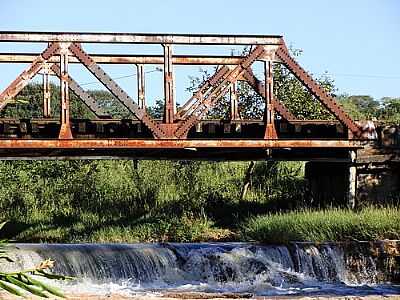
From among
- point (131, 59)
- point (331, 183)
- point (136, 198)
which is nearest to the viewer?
point (131, 59)

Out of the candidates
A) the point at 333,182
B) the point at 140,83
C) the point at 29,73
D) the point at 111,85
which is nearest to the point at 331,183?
the point at 333,182

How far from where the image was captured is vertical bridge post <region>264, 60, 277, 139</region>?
58.1 ft

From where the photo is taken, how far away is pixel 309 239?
1853 centimetres

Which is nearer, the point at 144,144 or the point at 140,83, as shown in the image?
the point at 144,144

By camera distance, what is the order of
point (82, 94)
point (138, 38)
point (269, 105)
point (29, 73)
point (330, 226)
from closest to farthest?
point (29, 73), point (138, 38), point (269, 105), point (330, 226), point (82, 94)

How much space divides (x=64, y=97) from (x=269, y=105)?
4.81 metres

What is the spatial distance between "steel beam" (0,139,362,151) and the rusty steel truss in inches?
0.9

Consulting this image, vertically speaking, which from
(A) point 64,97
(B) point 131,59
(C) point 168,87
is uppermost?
(B) point 131,59

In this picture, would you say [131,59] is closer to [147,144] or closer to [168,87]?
[168,87]

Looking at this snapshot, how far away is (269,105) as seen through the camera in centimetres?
1770

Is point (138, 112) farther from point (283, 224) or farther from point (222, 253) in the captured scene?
point (283, 224)

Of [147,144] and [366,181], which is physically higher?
[147,144]

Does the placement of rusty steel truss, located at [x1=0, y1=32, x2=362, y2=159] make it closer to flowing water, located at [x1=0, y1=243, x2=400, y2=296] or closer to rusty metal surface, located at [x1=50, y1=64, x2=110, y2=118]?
rusty metal surface, located at [x1=50, y1=64, x2=110, y2=118]

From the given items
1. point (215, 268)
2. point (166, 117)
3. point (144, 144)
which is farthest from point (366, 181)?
point (144, 144)
